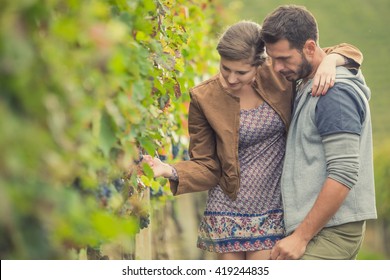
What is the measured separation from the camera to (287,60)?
3.50 metres

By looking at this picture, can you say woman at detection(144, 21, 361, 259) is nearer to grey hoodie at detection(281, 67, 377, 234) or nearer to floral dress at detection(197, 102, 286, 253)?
floral dress at detection(197, 102, 286, 253)

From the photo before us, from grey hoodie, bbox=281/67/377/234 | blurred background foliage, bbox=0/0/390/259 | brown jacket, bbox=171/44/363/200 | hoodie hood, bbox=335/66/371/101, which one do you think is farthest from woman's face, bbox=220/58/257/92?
blurred background foliage, bbox=0/0/390/259

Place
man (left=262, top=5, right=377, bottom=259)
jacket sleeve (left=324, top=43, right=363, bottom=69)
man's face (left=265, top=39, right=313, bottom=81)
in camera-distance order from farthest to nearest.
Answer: jacket sleeve (left=324, top=43, right=363, bottom=69) → man's face (left=265, top=39, right=313, bottom=81) → man (left=262, top=5, right=377, bottom=259)

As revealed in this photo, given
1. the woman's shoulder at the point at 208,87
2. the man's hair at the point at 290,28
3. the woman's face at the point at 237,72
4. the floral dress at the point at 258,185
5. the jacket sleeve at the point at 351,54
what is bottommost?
the floral dress at the point at 258,185

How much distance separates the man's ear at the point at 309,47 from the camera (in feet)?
11.6

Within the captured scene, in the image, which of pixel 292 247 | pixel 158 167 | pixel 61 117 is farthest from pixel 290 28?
pixel 61 117

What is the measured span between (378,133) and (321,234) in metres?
8.22

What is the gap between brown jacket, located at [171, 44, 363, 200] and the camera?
12.2 ft

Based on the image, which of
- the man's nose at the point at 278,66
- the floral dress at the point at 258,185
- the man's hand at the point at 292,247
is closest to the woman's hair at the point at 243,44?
the man's nose at the point at 278,66

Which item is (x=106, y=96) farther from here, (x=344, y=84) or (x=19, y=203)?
(x=344, y=84)

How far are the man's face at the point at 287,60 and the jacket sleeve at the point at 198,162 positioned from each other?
50cm

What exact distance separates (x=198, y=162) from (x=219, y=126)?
0.22 meters

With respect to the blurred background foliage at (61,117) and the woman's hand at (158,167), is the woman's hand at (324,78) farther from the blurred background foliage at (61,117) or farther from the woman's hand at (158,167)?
the blurred background foliage at (61,117)
